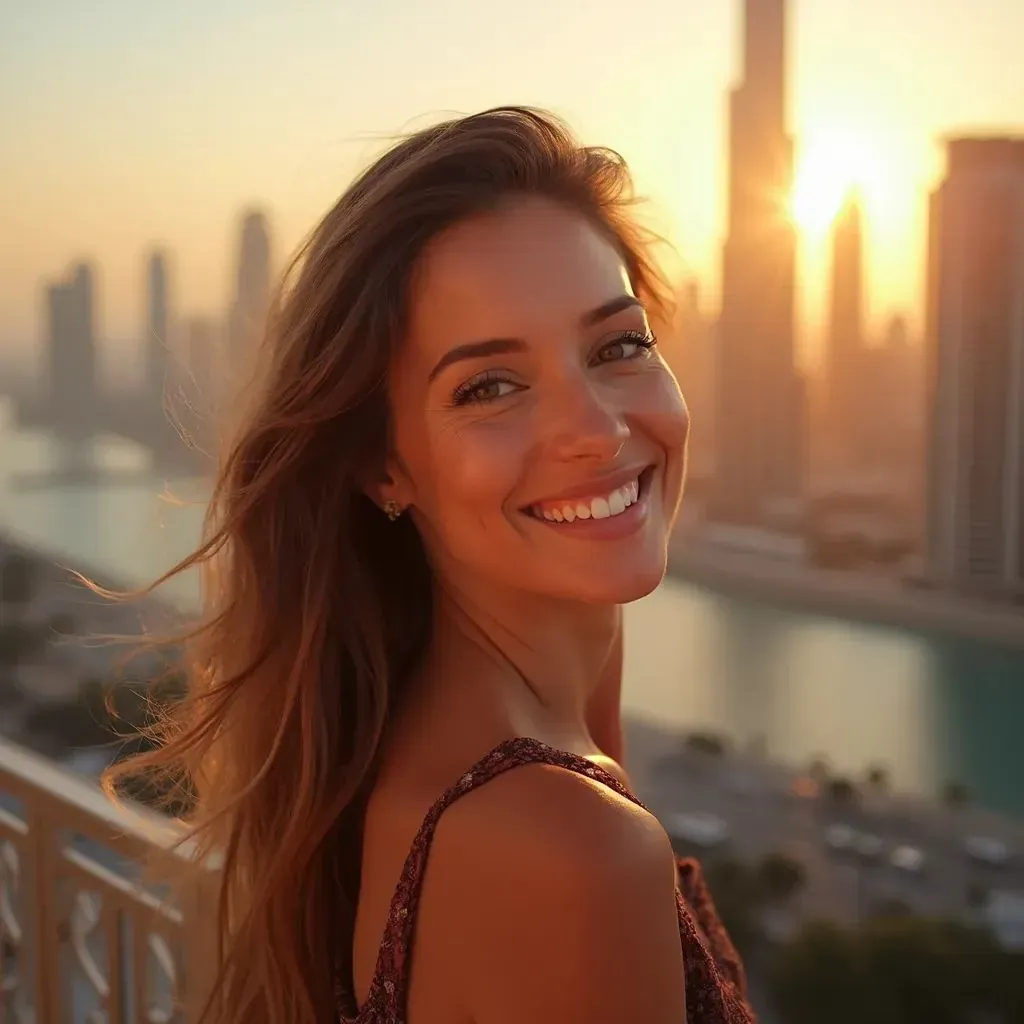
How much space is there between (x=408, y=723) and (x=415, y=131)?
50 centimetres

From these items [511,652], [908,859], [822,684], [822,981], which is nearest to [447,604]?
[511,652]

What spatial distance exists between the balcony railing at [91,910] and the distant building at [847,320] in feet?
33.1

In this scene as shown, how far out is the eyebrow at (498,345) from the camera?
2.72 ft

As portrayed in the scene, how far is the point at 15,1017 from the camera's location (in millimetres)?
1767

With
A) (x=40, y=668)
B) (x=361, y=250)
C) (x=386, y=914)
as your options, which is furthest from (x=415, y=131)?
(x=40, y=668)

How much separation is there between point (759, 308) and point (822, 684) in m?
7.26

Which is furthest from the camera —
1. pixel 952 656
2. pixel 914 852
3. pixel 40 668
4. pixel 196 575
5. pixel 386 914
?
pixel 952 656

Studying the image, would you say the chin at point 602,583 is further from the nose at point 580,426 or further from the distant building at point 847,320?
the distant building at point 847,320

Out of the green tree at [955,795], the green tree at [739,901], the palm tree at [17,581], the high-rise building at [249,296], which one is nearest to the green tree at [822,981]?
the green tree at [739,901]

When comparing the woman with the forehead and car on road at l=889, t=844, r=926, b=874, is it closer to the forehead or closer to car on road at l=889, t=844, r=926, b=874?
the forehead

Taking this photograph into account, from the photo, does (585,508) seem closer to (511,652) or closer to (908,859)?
(511,652)

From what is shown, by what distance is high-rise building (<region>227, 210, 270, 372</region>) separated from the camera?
1.07 m

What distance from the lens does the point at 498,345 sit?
2.73ft

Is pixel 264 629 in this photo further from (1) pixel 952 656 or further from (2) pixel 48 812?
(1) pixel 952 656
